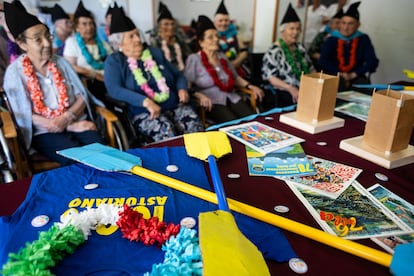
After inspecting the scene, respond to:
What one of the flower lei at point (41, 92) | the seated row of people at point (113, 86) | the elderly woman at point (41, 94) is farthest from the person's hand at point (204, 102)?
the flower lei at point (41, 92)

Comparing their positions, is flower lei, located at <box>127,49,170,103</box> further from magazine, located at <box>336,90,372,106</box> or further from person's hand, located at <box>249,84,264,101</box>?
magazine, located at <box>336,90,372,106</box>

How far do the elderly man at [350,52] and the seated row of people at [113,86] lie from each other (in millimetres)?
1155

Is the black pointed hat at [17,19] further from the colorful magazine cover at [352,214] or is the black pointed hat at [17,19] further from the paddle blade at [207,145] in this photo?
the colorful magazine cover at [352,214]

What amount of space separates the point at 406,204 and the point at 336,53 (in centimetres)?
286

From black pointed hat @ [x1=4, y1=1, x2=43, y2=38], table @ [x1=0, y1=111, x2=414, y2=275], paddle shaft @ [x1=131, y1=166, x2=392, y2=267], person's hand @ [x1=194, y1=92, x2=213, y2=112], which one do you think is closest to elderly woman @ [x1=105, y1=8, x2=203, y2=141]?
person's hand @ [x1=194, y1=92, x2=213, y2=112]

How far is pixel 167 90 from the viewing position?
2.47 meters

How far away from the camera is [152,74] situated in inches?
96.7

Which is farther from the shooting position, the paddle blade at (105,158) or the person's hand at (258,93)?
the person's hand at (258,93)

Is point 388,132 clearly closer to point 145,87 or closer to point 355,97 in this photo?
point 355,97

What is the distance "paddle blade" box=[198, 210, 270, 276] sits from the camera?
25.0 inches

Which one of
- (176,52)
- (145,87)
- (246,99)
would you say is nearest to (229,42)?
(176,52)

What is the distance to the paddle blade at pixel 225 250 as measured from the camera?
2.09 feet

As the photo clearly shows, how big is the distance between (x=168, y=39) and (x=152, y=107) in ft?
5.49

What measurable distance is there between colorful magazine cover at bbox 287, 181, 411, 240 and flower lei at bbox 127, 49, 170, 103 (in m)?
1.54
